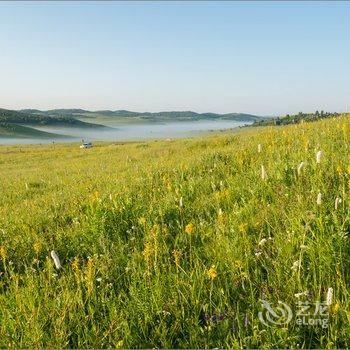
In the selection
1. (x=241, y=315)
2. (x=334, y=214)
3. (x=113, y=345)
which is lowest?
(x=113, y=345)

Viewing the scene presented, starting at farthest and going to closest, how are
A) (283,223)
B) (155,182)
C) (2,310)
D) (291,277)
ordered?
(155,182) < (283,223) < (2,310) < (291,277)

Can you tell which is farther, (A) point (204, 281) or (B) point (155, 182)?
(B) point (155, 182)

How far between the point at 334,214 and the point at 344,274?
570 millimetres

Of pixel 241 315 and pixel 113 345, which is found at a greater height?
pixel 241 315

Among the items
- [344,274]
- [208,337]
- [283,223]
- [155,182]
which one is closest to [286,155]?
[155,182]

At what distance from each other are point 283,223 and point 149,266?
1.39 meters

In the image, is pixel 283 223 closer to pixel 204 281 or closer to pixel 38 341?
pixel 204 281

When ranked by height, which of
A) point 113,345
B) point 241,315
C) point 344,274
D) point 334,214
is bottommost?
Result: point 113,345

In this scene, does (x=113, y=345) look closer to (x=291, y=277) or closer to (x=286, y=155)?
(x=291, y=277)

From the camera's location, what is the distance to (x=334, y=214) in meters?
3.31

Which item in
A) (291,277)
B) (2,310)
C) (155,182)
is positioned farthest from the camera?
(155,182)

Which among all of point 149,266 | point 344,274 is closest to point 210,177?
point 149,266

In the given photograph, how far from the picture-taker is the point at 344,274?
2.93 m

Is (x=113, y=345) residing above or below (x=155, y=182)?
below
